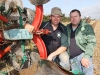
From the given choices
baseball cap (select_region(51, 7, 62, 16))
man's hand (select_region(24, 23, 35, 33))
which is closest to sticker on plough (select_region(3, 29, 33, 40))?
man's hand (select_region(24, 23, 35, 33))

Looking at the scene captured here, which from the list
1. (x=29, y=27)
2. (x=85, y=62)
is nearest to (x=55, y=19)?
(x=85, y=62)

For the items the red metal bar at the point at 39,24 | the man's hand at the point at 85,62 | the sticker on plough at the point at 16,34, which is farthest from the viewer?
the man's hand at the point at 85,62

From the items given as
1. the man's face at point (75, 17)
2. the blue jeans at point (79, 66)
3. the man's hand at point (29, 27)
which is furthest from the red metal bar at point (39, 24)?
the man's face at point (75, 17)

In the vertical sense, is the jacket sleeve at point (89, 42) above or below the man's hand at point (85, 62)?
above

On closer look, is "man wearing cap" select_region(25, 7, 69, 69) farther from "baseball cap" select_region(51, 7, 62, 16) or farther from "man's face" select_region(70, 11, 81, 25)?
"man's face" select_region(70, 11, 81, 25)

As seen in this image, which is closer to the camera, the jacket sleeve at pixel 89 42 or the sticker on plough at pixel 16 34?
the sticker on plough at pixel 16 34

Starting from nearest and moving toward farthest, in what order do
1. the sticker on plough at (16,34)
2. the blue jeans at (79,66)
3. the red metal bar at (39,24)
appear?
the sticker on plough at (16,34)
the red metal bar at (39,24)
the blue jeans at (79,66)

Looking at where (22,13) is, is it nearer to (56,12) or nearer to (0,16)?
(0,16)

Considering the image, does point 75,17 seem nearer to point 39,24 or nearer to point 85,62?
point 85,62

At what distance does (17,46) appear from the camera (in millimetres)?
3400

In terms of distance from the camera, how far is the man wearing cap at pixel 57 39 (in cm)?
400

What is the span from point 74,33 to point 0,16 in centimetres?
162

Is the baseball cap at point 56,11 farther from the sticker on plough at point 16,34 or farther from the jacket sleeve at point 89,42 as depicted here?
the sticker on plough at point 16,34

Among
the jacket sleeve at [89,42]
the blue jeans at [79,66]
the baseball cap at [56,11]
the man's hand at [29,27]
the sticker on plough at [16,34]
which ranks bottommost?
the blue jeans at [79,66]
